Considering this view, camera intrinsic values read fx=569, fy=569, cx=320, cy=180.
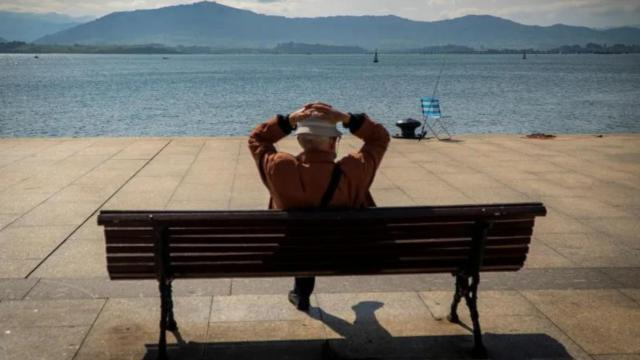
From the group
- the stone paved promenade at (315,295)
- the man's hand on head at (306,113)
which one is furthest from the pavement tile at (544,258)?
the man's hand on head at (306,113)

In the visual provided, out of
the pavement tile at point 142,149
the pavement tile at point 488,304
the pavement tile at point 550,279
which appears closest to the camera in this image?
the pavement tile at point 488,304

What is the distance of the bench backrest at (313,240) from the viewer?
138 inches

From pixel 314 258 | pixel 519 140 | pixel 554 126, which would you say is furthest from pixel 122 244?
pixel 554 126

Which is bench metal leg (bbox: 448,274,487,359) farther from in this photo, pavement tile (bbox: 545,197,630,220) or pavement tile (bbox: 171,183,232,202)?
pavement tile (bbox: 171,183,232,202)

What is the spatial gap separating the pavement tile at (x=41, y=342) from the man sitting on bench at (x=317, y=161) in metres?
1.67

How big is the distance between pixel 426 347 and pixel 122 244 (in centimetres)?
210

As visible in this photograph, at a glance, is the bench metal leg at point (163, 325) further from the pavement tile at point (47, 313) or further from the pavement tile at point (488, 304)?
the pavement tile at point (488, 304)

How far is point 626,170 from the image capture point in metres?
10.2

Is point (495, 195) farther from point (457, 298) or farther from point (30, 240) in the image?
point (30, 240)

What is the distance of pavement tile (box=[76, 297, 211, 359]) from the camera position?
3727 mm

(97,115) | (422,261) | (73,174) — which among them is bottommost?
(97,115)

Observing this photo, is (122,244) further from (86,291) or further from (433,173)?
(433,173)

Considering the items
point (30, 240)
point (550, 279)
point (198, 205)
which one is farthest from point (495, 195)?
point (30, 240)

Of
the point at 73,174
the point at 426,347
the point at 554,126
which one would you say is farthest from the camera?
the point at 554,126
